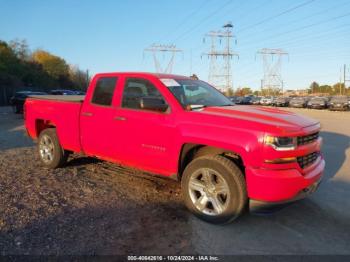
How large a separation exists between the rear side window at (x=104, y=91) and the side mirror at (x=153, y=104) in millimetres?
1069

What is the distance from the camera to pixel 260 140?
395 cm

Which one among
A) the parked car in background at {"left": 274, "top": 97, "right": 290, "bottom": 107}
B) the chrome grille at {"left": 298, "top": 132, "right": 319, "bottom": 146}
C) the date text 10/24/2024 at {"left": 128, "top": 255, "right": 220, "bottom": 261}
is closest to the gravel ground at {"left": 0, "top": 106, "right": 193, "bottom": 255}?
the date text 10/24/2024 at {"left": 128, "top": 255, "right": 220, "bottom": 261}

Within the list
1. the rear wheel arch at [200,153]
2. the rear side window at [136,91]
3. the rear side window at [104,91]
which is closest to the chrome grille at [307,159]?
the rear wheel arch at [200,153]

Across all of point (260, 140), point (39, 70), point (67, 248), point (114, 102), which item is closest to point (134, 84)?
point (114, 102)

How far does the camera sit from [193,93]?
5387 millimetres

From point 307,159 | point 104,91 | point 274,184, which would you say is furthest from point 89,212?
point 307,159

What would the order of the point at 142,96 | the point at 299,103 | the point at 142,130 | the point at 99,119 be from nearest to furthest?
the point at 142,130, the point at 142,96, the point at 99,119, the point at 299,103

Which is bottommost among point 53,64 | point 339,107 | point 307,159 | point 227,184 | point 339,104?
point 227,184

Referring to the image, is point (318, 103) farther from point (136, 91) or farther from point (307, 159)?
point (307, 159)

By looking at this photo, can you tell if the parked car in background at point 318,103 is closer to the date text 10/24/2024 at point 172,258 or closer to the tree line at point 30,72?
the tree line at point 30,72

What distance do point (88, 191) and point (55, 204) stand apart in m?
0.70

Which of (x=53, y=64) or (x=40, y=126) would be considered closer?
(x=40, y=126)

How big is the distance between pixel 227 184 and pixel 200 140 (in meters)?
0.63

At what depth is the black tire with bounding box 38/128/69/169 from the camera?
267 inches
